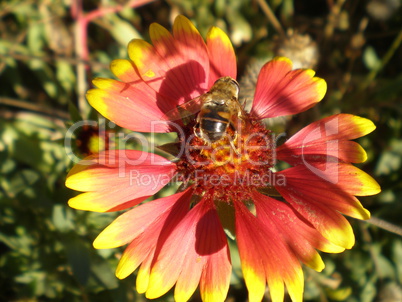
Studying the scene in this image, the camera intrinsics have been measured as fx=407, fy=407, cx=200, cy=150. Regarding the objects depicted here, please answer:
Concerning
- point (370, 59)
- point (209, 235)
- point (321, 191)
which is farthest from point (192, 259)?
point (370, 59)

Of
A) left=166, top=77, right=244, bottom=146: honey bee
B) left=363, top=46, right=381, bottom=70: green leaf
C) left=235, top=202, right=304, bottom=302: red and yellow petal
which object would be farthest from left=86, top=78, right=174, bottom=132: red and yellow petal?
left=363, top=46, right=381, bottom=70: green leaf

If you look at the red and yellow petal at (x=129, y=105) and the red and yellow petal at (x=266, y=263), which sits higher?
the red and yellow petal at (x=129, y=105)

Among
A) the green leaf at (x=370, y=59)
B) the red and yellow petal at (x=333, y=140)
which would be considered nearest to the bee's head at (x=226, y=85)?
the red and yellow petal at (x=333, y=140)

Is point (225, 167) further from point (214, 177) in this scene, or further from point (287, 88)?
point (287, 88)

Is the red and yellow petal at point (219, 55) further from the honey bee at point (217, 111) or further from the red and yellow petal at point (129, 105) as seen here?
the red and yellow petal at point (129, 105)

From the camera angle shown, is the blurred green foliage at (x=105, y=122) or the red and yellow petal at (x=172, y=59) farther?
the blurred green foliage at (x=105, y=122)

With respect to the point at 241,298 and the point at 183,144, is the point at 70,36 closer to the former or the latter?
the point at 183,144
